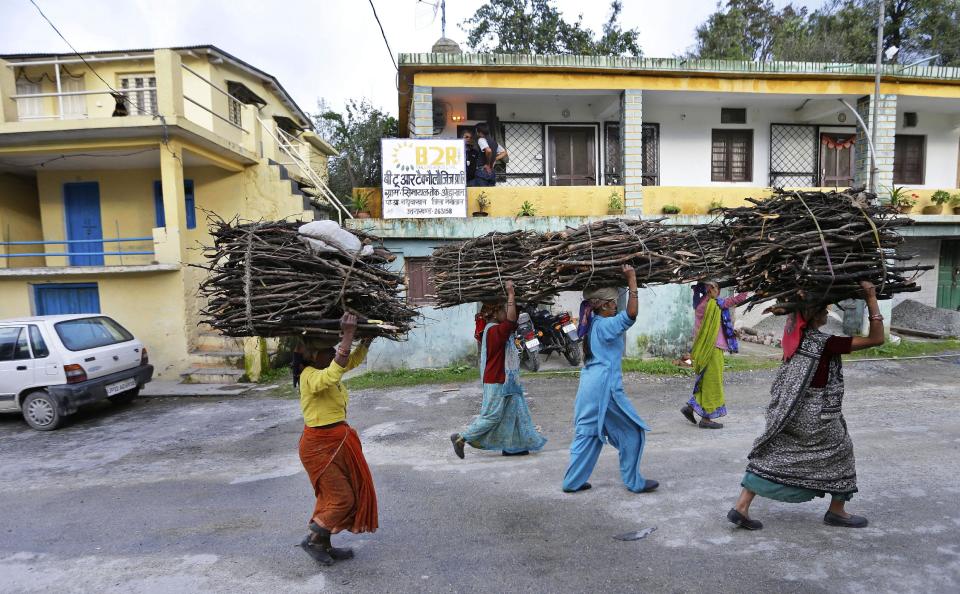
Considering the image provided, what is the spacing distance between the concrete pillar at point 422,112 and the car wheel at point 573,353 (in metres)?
4.57

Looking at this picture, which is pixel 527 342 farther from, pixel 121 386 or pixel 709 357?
pixel 121 386

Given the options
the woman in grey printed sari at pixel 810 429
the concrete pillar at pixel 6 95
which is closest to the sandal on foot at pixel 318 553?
the woman in grey printed sari at pixel 810 429

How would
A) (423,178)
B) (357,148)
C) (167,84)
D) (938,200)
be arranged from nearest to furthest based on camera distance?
1. (423,178)
2. (167,84)
3. (938,200)
4. (357,148)

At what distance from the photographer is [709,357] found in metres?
5.89

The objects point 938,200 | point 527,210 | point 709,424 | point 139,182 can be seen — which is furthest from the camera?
point 139,182

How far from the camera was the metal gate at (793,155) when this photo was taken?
1234 cm

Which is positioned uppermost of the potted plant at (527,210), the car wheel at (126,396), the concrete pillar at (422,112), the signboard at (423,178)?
the concrete pillar at (422,112)

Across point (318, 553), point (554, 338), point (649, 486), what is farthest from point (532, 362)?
point (318, 553)

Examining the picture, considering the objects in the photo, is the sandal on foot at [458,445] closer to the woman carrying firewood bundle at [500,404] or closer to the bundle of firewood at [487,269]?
the woman carrying firewood bundle at [500,404]

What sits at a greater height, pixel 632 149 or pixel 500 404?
pixel 632 149

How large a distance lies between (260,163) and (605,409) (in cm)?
1093

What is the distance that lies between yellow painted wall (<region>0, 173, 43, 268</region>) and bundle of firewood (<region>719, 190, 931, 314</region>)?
1538 centimetres

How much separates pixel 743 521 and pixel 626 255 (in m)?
1.99

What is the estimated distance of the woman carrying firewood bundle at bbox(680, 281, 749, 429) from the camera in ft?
19.3
